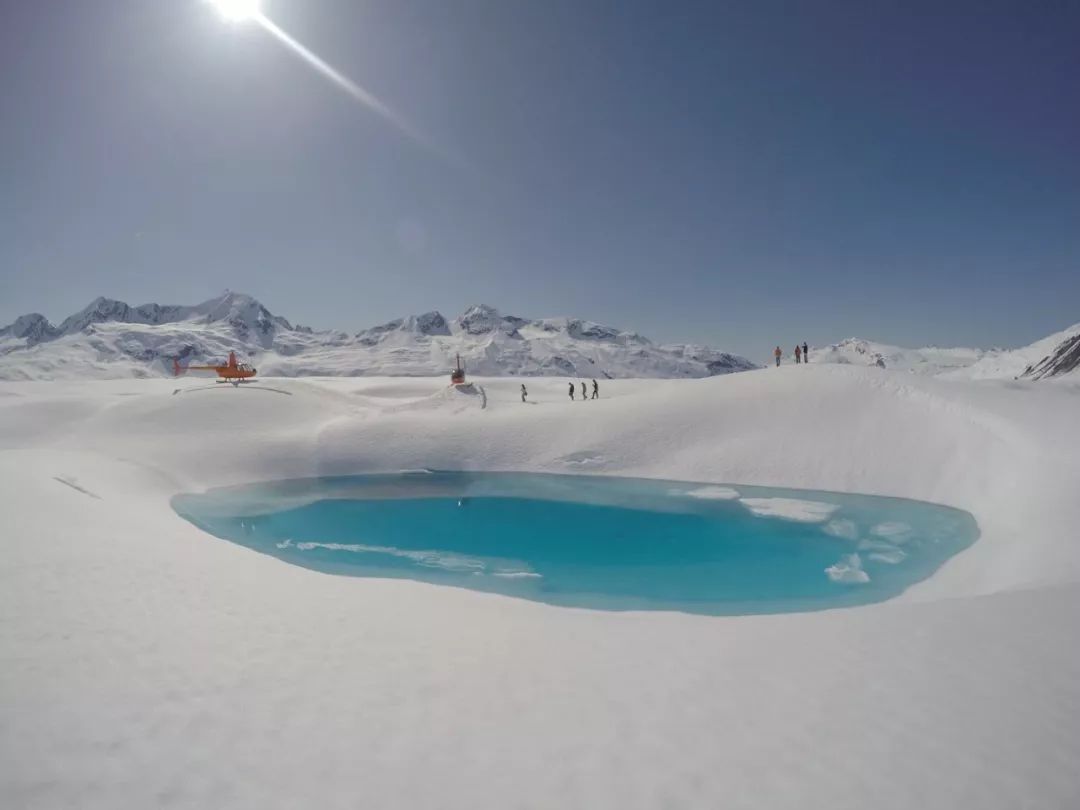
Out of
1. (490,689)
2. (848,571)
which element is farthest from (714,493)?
(490,689)

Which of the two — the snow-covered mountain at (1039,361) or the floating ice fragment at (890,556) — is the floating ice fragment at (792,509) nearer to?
the floating ice fragment at (890,556)

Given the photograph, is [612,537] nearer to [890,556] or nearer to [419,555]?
[419,555]

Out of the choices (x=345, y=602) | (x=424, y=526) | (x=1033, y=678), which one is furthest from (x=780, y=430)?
(x=345, y=602)

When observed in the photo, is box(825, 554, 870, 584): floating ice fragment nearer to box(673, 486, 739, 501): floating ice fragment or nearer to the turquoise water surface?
the turquoise water surface

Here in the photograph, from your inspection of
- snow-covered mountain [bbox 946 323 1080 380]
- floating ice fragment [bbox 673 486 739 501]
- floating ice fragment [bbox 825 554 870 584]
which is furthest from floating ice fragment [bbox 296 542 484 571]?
snow-covered mountain [bbox 946 323 1080 380]

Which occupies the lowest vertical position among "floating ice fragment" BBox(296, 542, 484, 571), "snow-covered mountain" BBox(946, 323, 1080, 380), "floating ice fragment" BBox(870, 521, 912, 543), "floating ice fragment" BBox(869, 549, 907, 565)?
"floating ice fragment" BBox(296, 542, 484, 571)

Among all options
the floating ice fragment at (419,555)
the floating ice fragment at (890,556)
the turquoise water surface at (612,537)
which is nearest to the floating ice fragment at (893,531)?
the turquoise water surface at (612,537)
